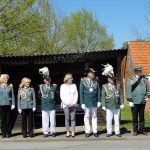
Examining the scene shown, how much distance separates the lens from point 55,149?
12062 millimetres

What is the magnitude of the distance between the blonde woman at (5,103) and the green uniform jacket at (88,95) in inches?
79.5

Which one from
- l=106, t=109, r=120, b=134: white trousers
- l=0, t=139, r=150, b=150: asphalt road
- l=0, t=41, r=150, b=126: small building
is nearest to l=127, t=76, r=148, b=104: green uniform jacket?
l=106, t=109, r=120, b=134: white trousers

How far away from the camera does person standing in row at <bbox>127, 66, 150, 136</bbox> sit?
13.8m

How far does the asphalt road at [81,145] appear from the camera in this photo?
1212 cm

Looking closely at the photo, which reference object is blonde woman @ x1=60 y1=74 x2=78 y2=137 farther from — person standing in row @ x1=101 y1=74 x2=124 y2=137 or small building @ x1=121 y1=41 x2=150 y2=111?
small building @ x1=121 y1=41 x2=150 y2=111

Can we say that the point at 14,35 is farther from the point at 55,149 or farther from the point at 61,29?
the point at 55,149

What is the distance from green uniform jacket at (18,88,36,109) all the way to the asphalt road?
3.71 ft

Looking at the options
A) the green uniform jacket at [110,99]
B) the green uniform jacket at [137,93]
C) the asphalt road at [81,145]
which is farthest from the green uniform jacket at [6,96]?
the green uniform jacket at [137,93]

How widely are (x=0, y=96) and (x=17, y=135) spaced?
1371mm

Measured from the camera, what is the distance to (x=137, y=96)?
13773 millimetres

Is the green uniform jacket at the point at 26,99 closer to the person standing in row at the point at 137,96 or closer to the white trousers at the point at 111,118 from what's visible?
the white trousers at the point at 111,118

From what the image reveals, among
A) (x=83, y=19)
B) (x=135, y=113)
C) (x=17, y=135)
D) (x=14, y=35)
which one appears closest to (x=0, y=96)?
(x=17, y=135)

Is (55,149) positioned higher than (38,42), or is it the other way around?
(38,42)

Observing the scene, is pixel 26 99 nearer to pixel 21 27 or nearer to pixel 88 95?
pixel 88 95
